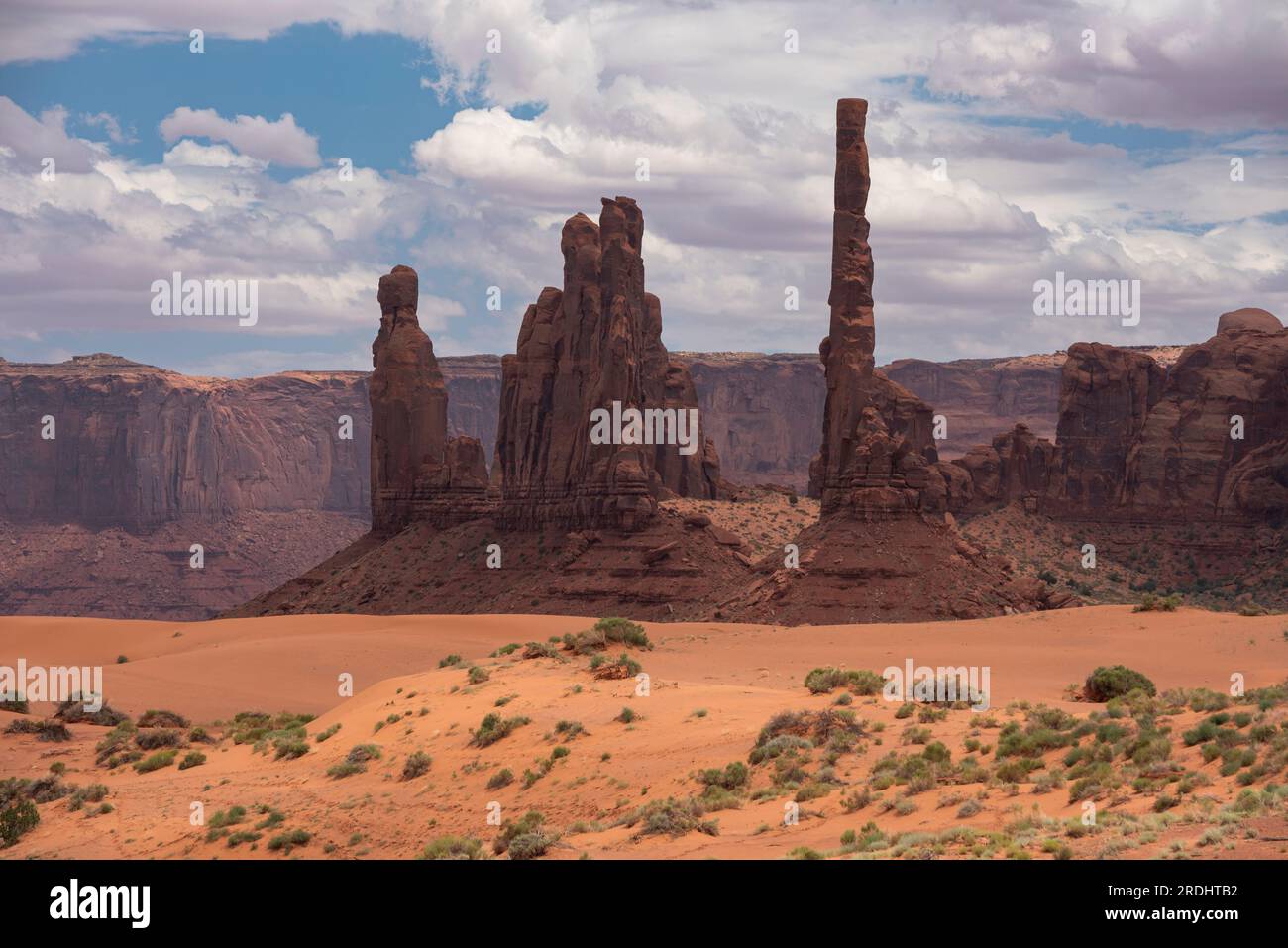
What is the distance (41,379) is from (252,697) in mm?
139322

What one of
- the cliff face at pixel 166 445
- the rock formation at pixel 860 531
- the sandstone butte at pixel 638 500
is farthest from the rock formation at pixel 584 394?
the cliff face at pixel 166 445

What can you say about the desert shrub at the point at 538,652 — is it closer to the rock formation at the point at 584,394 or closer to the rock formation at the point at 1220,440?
the rock formation at the point at 584,394

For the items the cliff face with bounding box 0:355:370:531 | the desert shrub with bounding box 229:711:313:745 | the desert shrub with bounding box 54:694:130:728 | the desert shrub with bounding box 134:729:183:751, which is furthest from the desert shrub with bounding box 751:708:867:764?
the cliff face with bounding box 0:355:370:531

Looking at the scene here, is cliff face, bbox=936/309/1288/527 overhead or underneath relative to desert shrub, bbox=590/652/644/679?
overhead

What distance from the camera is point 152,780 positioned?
3441 centimetres

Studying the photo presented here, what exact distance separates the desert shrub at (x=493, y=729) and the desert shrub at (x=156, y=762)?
950cm

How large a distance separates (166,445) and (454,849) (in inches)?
6375

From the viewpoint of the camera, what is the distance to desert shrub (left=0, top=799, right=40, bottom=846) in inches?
1161

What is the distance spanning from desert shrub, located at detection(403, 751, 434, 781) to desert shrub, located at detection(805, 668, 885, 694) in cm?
758

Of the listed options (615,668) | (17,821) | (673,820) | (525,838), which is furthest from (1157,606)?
(525,838)

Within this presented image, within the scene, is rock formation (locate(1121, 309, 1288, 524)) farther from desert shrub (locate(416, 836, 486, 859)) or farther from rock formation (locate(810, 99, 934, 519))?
desert shrub (locate(416, 836, 486, 859))

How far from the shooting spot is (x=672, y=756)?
88.7 ft
